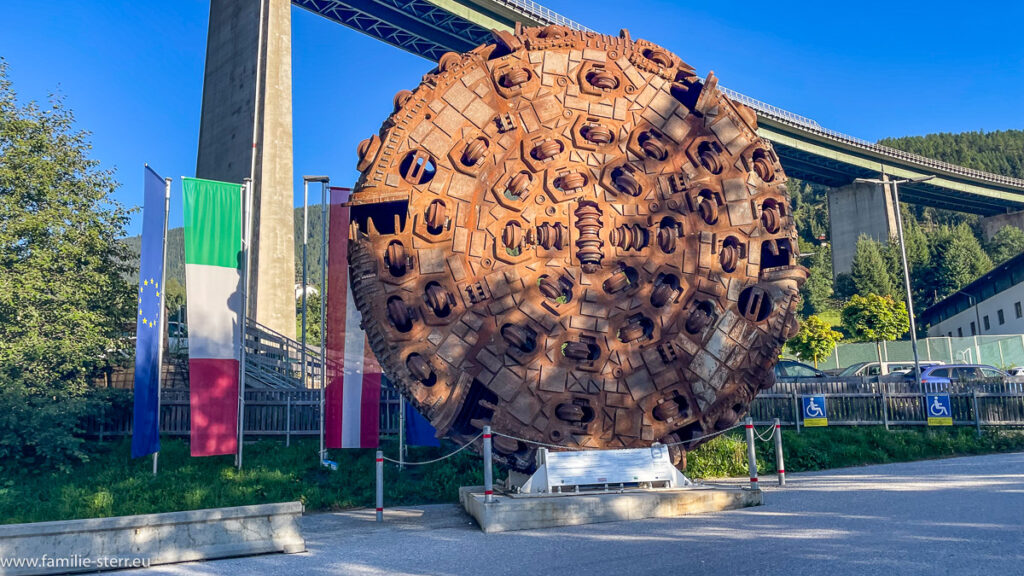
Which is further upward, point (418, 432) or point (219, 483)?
point (418, 432)

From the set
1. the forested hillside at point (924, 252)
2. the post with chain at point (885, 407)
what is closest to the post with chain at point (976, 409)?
the post with chain at point (885, 407)

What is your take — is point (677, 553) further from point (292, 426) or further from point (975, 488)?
point (292, 426)

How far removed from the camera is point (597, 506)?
409 inches

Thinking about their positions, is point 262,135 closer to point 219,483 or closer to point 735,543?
point 219,483

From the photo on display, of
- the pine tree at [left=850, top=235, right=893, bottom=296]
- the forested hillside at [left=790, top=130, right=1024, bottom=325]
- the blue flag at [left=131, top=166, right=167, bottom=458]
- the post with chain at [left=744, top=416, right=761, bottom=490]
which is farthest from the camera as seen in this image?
the forested hillside at [left=790, top=130, right=1024, bottom=325]

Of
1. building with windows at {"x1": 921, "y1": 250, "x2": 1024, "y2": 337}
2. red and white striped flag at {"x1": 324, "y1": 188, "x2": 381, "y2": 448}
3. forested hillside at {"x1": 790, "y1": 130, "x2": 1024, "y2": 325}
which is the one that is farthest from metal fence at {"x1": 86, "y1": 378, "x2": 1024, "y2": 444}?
building with windows at {"x1": 921, "y1": 250, "x2": 1024, "y2": 337}

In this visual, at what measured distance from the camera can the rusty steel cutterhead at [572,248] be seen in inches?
452

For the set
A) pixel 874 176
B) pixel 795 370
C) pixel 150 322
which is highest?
pixel 874 176

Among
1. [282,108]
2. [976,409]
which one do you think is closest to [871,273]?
[976,409]

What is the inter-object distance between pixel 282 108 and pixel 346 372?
2300cm

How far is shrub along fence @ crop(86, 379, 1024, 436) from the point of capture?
1786 centimetres

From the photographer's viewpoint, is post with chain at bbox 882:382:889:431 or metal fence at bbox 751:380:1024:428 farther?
post with chain at bbox 882:382:889:431

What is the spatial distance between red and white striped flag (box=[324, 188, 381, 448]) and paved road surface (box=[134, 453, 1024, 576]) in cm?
351

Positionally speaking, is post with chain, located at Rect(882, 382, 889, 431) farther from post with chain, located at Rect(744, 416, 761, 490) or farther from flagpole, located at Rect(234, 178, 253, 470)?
flagpole, located at Rect(234, 178, 253, 470)
